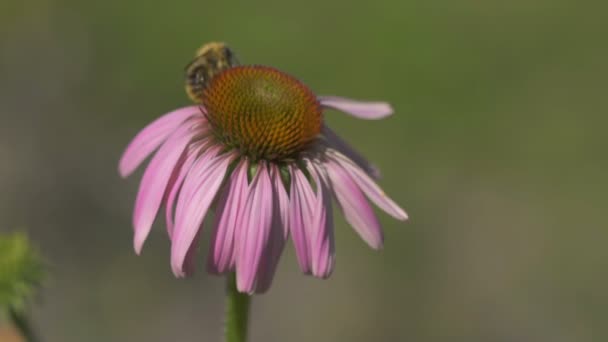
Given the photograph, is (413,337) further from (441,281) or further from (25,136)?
(25,136)

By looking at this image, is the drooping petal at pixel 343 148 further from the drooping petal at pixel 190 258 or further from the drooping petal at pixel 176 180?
the drooping petal at pixel 190 258

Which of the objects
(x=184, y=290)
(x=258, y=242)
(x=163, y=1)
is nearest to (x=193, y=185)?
(x=258, y=242)

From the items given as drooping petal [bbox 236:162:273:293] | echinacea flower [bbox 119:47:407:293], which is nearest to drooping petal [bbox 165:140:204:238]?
echinacea flower [bbox 119:47:407:293]

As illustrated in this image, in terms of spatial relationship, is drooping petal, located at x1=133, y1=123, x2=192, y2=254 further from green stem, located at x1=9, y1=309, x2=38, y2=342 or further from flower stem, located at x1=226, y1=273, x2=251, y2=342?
green stem, located at x1=9, y1=309, x2=38, y2=342

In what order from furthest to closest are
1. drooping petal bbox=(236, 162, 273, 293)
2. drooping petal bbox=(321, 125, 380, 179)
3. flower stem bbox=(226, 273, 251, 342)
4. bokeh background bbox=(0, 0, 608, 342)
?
bokeh background bbox=(0, 0, 608, 342) < drooping petal bbox=(321, 125, 380, 179) < flower stem bbox=(226, 273, 251, 342) < drooping petal bbox=(236, 162, 273, 293)

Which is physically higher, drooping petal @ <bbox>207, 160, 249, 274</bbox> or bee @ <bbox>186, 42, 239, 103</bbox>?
bee @ <bbox>186, 42, 239, 103</bbox>

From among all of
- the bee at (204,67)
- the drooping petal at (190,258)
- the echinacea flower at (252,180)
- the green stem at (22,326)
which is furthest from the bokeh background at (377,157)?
the drooping petal at (190,258)
